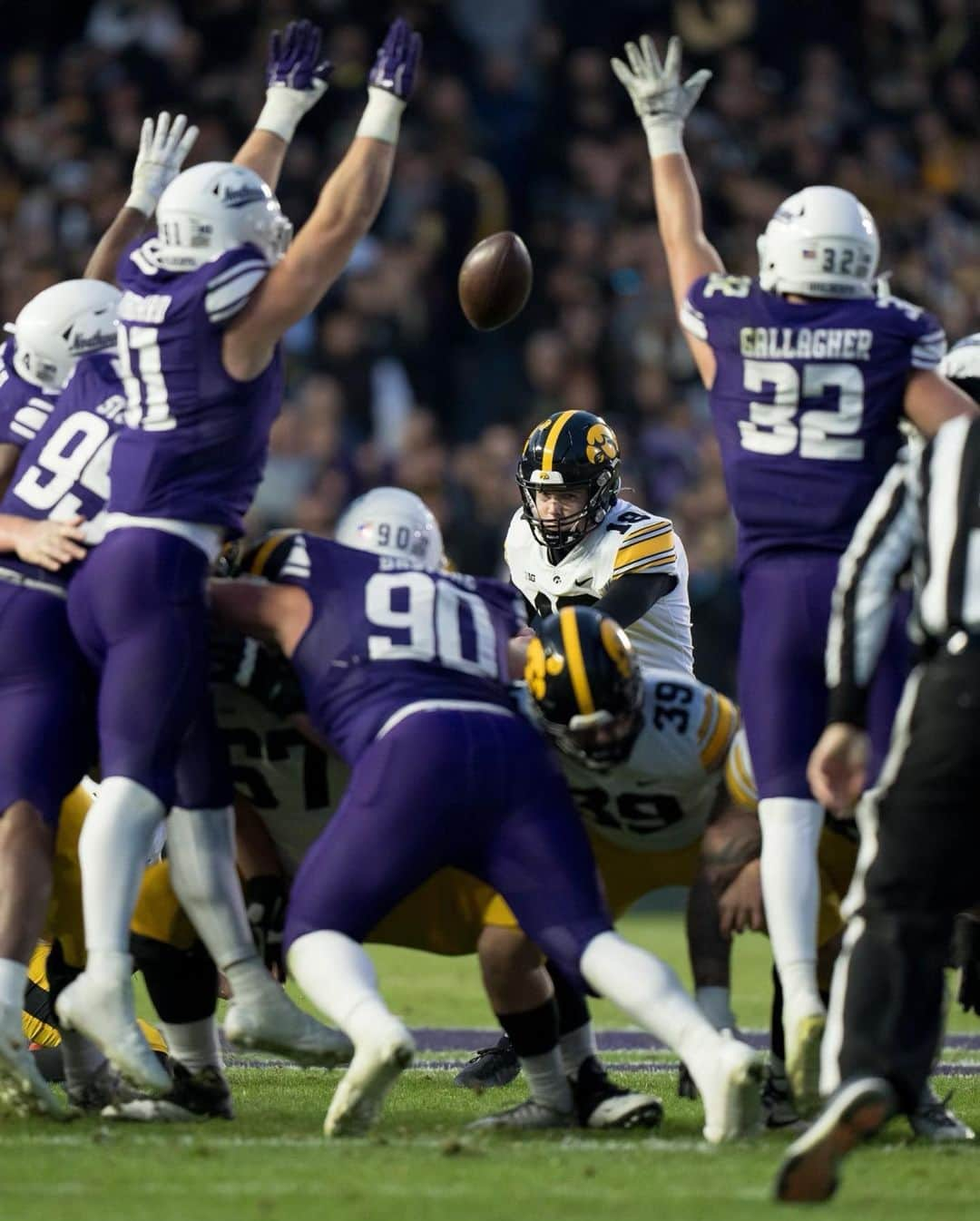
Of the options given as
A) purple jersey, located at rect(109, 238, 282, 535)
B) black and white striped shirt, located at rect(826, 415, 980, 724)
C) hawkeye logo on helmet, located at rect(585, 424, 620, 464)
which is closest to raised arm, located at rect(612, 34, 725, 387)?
hawkeye logo on helmet, located at rect(585, 424, 620, 464)

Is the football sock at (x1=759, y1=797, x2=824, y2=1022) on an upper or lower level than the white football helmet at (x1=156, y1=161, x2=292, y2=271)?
lower

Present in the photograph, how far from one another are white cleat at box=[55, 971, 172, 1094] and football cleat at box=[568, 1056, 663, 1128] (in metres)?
1.02

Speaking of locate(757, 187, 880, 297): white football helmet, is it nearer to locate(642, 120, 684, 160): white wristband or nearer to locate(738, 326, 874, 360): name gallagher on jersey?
locate(738, 326, 874, 360): name gallagher on jersey

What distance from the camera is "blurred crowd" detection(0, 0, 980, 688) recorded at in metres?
13.3

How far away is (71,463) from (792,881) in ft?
6.72

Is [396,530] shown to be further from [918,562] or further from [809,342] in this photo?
[918,562]

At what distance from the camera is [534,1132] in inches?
209

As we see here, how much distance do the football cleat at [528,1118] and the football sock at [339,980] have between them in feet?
1.73

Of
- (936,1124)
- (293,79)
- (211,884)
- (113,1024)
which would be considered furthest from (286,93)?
Answer: (936,1124)

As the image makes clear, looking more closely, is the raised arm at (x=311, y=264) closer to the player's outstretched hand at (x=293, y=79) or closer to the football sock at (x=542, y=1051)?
the player's outstretched hand at (x=293, y=79)

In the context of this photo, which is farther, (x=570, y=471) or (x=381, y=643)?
(x=570, y=471)

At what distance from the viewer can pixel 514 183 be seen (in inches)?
605

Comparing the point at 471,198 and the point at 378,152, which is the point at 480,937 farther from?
the point at 471,198

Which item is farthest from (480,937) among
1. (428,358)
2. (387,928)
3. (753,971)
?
(428,358)
